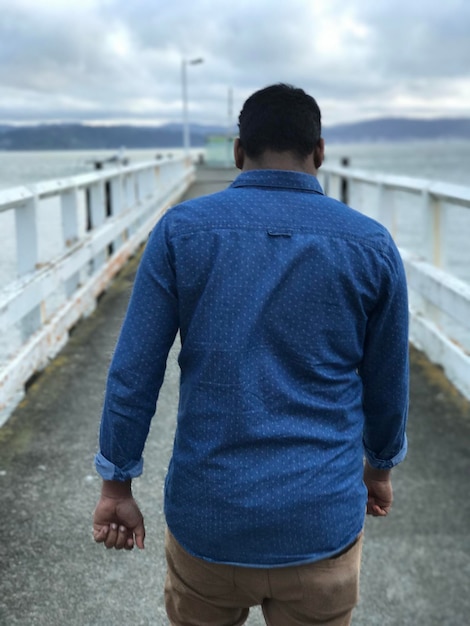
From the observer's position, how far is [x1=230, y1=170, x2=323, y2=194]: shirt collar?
1716mm

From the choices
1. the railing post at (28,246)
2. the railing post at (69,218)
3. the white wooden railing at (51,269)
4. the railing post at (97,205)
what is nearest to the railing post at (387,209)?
the white wooden railing at (51,269)

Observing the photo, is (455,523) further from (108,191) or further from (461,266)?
(461,266)

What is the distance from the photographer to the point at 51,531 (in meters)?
3.45

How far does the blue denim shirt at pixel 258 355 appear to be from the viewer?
1.64 metres

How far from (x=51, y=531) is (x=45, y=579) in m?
0.37

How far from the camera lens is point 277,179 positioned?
171cm

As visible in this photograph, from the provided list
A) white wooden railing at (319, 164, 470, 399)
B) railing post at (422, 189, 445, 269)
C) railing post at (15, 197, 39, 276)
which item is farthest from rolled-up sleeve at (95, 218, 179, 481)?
railing post at (422, 189, 445, 269)

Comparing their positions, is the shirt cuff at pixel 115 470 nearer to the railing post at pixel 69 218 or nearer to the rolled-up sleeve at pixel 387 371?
the rolled-up sleeve at pixel 387 371

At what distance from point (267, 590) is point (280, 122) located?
1.04 meters

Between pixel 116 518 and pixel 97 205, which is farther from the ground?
pixel 97 205

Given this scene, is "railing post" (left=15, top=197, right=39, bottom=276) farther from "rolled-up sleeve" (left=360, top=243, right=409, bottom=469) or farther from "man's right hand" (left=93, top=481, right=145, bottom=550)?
"rolled-up sleeve" (left=360, top=243, right=409, bottom=469)

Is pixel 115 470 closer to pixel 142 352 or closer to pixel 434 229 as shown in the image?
pixel 142 352

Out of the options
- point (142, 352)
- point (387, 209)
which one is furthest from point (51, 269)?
point (142, 352)

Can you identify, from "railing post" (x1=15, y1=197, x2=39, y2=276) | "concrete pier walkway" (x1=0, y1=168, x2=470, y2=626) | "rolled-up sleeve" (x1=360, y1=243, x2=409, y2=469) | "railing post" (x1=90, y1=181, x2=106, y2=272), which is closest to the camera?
"rolled-up sleeve" (x1=360, y1=243, x2=409, y2=469)
